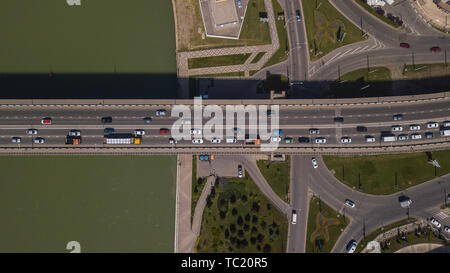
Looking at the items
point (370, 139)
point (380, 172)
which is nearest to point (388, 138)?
point (370, 139)

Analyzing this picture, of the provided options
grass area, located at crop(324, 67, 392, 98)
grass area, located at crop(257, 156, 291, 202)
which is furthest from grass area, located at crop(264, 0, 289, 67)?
grass area, located at crop(257, 156, 291, 202)

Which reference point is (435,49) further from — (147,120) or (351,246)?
(147,120)

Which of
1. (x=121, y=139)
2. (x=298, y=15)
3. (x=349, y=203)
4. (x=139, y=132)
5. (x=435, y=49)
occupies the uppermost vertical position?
(x=298, y=15)

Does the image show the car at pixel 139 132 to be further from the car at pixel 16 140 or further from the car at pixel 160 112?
the car at pixel 16 140

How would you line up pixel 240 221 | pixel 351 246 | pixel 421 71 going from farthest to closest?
pixel 421 71
pixel 240 221
pixel 351 246

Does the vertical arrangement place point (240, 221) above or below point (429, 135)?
below

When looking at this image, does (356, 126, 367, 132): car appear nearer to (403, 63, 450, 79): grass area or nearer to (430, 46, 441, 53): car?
(403, 63, 450, 79): grass area
